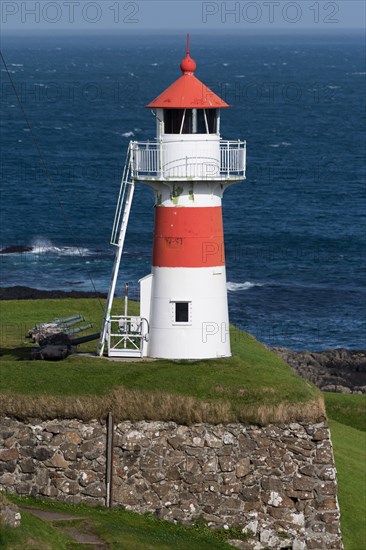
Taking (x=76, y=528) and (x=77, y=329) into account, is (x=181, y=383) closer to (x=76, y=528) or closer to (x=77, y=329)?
(x=76, y=528)

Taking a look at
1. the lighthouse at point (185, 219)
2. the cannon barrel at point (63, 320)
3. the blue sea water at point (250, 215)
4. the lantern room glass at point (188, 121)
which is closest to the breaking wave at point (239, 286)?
the blue sea water at point (250, 215)

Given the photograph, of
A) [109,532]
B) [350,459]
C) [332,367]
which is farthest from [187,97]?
[332,367]

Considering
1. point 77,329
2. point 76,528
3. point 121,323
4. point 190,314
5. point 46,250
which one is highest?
point 190,314

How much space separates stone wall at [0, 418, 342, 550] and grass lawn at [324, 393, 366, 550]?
307cm

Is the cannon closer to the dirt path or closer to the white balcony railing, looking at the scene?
the white balcony railing

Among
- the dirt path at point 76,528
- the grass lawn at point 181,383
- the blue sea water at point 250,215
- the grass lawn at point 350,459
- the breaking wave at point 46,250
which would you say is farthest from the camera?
the breaking wave at point 46,250

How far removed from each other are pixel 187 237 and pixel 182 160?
6.16 feet

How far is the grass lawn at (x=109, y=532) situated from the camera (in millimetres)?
29672

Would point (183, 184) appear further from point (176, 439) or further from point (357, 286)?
point (357, 286)

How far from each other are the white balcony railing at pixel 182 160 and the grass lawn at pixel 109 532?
821 centimetres

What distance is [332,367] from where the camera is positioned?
200ft

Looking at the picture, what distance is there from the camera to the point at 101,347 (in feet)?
127

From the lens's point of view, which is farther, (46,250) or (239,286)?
(46,250)

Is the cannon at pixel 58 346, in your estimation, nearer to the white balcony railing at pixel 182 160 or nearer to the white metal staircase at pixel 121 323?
the white metal staircase at pixel 121 323
